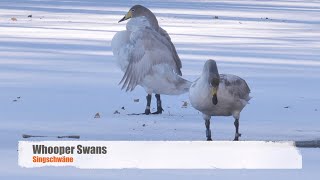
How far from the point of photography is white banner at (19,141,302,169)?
7.02 metres

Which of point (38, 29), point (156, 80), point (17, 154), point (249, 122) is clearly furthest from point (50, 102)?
point (38, 29)

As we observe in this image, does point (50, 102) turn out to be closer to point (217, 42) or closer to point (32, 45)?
point (32, 45)

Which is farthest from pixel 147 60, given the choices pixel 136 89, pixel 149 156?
pixel 149 156

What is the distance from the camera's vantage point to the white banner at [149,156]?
7016 millimetres

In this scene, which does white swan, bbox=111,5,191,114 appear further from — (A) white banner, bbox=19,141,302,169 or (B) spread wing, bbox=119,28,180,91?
(A) white banner, bbox=19,141,302,169

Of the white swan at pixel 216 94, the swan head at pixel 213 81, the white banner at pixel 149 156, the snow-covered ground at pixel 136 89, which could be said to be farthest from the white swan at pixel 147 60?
the white banner at pixel 149 156

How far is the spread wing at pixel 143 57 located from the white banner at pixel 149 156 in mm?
2784

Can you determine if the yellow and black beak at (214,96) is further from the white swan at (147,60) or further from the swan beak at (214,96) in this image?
the white swan at (147,60)

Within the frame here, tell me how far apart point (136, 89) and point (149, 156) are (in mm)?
5192

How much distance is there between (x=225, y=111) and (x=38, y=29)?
1410 cm

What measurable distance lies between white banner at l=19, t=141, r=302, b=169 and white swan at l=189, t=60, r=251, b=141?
29.2 inches

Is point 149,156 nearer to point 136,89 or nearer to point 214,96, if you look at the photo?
point 214,96

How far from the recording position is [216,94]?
846cm

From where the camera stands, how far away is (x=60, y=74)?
528 inches
